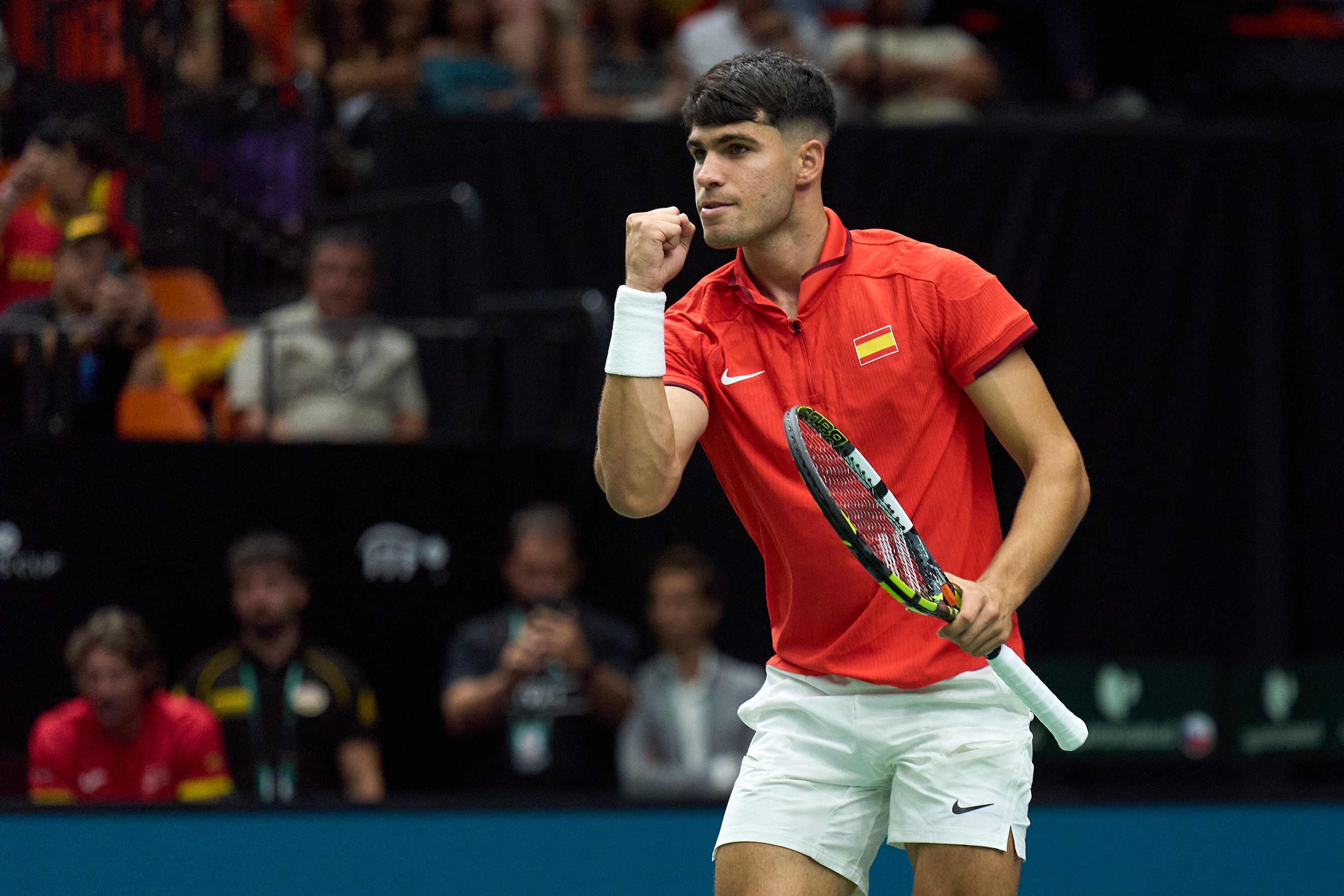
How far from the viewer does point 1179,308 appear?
297 inches

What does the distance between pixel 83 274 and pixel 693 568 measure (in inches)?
89.7

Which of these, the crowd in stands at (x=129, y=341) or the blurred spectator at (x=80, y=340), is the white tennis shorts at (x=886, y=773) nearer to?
the crowd in stands at (x=129, y=341)

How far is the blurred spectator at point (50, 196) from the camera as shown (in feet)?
19.4

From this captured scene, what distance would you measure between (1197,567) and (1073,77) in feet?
8.30

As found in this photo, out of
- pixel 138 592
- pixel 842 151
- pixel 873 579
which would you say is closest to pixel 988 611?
pixel 873 579

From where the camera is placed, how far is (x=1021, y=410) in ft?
10.2

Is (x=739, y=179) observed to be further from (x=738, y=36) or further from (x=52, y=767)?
(x=738, y=36)

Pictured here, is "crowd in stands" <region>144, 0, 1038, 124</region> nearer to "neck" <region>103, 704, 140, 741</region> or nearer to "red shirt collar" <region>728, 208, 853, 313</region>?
"neck" <region>103, 704, 140, 741</region>

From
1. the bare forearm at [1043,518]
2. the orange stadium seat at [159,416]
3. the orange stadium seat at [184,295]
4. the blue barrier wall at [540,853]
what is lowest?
the blue barrier wall at [540,853]

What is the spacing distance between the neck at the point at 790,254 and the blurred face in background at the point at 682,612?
9.82 feet

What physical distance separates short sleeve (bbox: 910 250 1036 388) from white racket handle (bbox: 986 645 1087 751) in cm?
50

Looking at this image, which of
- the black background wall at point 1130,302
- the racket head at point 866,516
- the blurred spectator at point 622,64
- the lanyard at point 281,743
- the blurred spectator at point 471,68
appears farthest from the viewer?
the blurred spectator at point 622,64

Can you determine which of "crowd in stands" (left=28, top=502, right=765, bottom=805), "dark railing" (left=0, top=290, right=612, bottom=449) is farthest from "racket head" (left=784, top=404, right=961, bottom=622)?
"dark railing" (left=0, top=290, right=612, bottom=449)

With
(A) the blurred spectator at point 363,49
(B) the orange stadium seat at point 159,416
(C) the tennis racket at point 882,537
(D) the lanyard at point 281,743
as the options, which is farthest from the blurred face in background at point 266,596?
(C) the tennis racket at point 882,537
